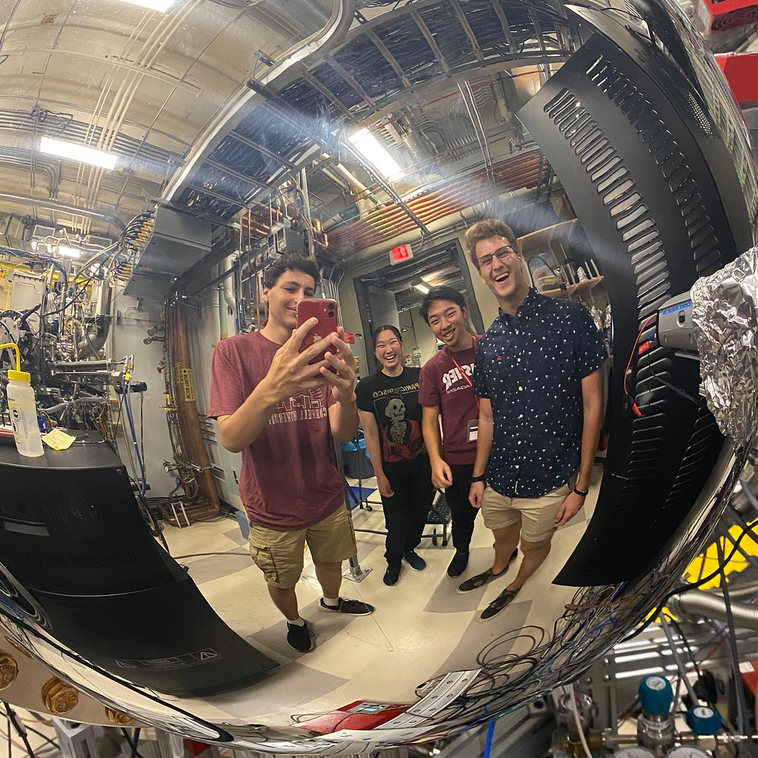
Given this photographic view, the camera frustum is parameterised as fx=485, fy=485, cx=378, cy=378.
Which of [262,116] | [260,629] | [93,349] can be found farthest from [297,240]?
[260,629]

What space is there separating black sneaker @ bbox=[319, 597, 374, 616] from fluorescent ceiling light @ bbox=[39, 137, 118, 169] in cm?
41

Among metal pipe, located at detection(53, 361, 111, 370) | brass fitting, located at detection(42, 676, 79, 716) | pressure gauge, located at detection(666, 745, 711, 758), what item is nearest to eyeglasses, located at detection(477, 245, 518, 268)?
metal pipe, located at detection(53, 361, 111, 370)

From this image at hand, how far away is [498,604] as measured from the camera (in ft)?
1.39

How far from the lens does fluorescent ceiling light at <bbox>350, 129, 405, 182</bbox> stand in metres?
0.38

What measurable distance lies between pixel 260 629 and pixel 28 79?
0.51 metres

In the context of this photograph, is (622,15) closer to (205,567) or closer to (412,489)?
(412,489)

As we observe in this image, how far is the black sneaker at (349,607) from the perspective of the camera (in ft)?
1.34

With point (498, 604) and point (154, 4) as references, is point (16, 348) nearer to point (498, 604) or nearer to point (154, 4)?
point (154, 4)

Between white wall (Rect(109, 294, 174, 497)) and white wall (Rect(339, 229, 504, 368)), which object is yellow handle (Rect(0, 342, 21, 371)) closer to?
white wall (Rect(109, 294, 174, 497))

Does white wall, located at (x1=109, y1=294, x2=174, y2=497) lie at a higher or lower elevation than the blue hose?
higher

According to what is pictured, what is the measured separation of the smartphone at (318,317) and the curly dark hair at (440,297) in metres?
0.07

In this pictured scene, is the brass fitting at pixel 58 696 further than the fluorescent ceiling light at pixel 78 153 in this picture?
Yes

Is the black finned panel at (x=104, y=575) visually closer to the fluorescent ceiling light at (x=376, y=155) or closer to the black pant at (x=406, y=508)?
the black pant at (x=406, y=508)

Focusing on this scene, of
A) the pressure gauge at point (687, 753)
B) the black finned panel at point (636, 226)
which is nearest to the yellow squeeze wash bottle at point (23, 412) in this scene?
the black finned panel at point (636, 226)
